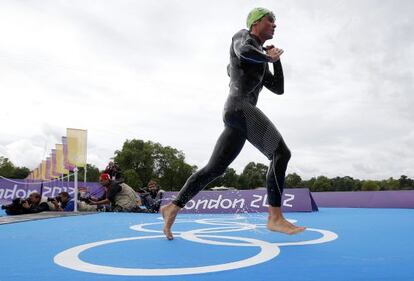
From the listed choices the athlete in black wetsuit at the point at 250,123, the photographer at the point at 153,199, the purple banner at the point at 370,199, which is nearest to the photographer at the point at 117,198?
the photographer at the point at 153,199

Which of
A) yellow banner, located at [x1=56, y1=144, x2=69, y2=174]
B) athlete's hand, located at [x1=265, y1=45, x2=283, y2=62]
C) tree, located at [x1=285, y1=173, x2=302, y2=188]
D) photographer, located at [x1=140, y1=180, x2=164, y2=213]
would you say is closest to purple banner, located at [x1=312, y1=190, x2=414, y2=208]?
photographer, located at [x1=140, y1=180, x2=164, y2=213]

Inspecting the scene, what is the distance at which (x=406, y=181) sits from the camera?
99.8 m

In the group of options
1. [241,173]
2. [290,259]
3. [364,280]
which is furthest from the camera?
[241,173]

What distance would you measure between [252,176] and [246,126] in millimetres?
104396

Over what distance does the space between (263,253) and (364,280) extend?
1.04m

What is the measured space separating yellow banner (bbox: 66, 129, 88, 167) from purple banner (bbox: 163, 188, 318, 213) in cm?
382

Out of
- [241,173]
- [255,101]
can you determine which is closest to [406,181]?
[241,173]

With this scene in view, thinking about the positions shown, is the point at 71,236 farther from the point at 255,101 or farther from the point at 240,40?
the point at 240,40

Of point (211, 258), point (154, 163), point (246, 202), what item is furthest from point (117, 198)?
point (154, 163)

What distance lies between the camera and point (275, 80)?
4.31 m

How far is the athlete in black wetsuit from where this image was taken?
3.86 metres

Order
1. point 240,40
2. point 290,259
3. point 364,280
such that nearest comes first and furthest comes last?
point 364,280, point 290,259, point 240,40

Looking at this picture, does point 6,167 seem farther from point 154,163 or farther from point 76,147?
point 76,147

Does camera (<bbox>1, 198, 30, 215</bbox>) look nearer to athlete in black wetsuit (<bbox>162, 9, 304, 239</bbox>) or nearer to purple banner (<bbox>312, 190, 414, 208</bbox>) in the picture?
athlete in black wetsuit (<bbox>162, 9, 304, 239</bbox>)
